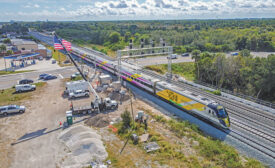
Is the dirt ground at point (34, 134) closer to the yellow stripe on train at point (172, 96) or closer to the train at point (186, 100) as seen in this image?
the train at point (186, 100)

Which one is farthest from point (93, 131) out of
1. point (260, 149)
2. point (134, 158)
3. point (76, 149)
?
point (260, 149)

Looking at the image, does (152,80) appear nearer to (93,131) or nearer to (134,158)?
(93,131)

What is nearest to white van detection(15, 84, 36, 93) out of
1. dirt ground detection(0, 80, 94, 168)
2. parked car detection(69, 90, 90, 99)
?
dirt ground detection(0, 80, 94, 168)

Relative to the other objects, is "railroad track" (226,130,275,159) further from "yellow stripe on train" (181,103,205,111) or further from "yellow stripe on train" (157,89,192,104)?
"yellow stripe on train" (157,89,192,104)

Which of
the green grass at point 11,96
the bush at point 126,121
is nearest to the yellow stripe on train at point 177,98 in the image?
the bush at point 126,121

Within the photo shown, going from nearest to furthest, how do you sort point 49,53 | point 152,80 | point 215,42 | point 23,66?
point 152,80 < point 23,66 < point 49,53 < point 215,42
